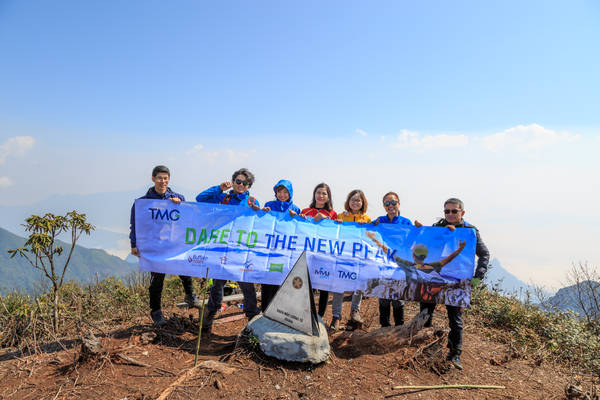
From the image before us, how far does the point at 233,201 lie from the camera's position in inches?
228

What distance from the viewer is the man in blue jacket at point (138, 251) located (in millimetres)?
5293

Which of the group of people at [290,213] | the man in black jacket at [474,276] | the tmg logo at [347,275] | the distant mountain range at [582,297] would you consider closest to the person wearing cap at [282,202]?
the group of people at [290,213]

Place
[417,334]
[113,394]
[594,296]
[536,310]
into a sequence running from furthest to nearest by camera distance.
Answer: [594,296]
[536,310]
[417,334]
[113,394]

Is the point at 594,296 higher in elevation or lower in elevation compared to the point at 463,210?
lower

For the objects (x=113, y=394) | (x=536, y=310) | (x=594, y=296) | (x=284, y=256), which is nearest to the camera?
(x=113, y=394)

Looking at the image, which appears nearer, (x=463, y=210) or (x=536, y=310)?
(x=463, y=210)

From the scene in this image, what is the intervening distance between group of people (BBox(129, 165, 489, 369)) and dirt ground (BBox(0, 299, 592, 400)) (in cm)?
52

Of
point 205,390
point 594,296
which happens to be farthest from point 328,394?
point 594,296

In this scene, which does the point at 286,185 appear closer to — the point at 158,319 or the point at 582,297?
the point at 158,319

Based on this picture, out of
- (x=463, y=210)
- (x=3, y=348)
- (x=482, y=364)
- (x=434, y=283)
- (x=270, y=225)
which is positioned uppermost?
(x=463, y=210)

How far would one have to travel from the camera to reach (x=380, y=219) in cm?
569

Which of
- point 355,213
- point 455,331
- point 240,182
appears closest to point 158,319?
point 240,182

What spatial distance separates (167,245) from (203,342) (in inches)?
65.6

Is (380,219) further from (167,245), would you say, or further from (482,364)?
(167,245)
